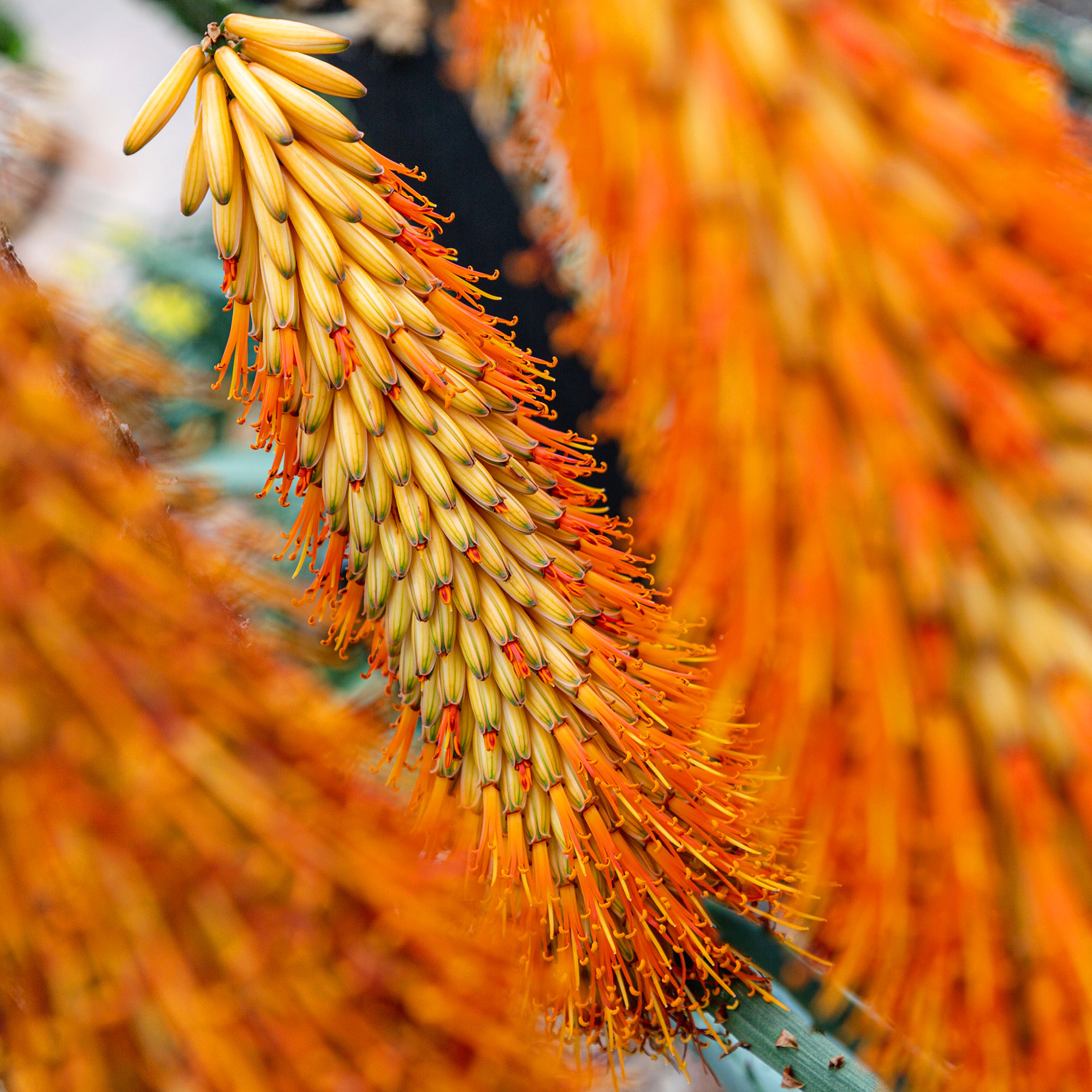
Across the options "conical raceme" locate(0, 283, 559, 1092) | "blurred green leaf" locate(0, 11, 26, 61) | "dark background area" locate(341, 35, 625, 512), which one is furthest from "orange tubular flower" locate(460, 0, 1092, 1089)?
"blurred green leaf" locate(0, 11, 26, 61)

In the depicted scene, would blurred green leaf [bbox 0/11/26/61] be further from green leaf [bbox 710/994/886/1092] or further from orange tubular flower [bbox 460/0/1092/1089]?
green leaf [bbox 710/994/886/1092]

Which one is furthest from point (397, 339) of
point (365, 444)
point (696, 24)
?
point (696, 24)

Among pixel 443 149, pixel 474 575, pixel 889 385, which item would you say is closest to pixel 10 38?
pixel 443 149

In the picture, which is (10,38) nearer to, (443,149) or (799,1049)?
(443,149)

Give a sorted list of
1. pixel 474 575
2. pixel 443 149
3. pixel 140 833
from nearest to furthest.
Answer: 1. pixel 140 833
2. pixel 474 575
3. pixel 443 149

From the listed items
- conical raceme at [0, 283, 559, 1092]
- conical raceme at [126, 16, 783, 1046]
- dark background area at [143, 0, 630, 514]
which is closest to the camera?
conical raceme at [0, 283, 559, 1092]
